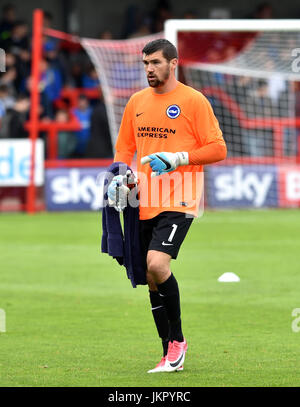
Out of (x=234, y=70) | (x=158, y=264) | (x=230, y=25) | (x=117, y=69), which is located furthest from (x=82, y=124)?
(x=158, y=264)

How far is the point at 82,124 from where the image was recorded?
2256 centimetres

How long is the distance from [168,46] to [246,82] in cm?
1526

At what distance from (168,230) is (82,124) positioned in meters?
15.2

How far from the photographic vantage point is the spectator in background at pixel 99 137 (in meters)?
21.6

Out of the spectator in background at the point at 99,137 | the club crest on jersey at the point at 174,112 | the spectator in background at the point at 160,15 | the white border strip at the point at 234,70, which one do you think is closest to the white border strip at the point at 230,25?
the white border strip at the point at 234,70

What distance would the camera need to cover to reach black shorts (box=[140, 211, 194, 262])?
752 centimetres

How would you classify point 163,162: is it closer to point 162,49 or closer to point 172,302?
point 162,49

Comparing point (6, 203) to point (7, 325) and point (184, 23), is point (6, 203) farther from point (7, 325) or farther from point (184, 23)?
point (7, 325)

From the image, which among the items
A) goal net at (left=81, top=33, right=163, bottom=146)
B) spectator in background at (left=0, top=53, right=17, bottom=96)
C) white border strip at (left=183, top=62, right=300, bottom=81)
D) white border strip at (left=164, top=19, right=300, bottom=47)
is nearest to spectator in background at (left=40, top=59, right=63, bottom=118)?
spectator in background at (left=0, top=53, right=17, bottom=96)

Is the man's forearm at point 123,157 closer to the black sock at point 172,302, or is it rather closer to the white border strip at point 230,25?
the black sock at point 172,302

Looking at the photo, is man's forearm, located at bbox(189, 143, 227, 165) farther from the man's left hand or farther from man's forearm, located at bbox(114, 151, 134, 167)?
man's forearm, located at bbox(114, 151, 134, 167)

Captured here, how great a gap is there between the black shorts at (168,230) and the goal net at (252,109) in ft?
39.5

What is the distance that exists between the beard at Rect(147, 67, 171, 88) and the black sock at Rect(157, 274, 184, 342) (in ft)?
4.48
